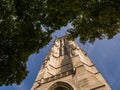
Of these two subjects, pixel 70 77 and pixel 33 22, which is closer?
pixel 33 22

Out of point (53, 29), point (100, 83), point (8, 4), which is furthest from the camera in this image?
point (100, 83)

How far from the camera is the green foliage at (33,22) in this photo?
36.2 feet

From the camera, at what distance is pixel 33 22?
38.7 feet

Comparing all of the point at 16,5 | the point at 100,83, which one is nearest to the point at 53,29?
the point at 16,5

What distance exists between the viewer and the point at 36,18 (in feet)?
38.6

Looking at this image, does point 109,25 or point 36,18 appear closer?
→ point 36,18

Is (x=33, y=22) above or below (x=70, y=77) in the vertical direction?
below

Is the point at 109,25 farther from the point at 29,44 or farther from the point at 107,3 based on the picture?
the point at 29,44

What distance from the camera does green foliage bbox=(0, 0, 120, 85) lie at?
36.2 feet

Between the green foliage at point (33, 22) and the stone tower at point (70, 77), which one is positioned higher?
the stone tower at point (70, 77)

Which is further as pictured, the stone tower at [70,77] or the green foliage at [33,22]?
the stone tower at [70,77]

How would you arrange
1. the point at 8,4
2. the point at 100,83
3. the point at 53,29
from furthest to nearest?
the point at 100,83 → the point at 53,29 → the point at 8,4

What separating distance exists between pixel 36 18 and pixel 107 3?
118 inches

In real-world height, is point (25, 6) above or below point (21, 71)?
above
